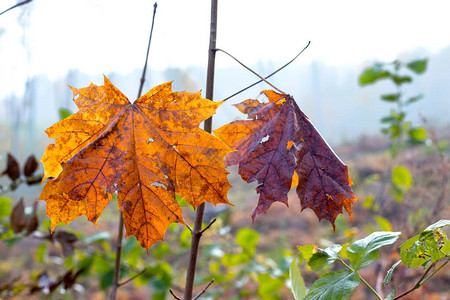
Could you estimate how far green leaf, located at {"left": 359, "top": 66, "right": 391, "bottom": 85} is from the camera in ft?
4.64

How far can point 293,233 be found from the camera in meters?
6.22

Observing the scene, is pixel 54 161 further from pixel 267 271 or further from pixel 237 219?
pixel 237 219

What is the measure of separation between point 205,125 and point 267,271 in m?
0.87

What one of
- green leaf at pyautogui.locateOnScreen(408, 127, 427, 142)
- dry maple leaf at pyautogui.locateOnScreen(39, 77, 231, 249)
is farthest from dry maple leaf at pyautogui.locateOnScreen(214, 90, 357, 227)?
green leaf at pyautogui.locateOnScreen(408, 127, 427, 142)

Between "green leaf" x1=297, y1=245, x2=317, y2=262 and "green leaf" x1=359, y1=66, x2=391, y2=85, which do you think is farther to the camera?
"green leaf" x1=359, y1=66, x2=391, y2=85

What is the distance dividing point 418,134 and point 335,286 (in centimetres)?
148

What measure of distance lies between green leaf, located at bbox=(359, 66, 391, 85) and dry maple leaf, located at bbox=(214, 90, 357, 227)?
1137mm

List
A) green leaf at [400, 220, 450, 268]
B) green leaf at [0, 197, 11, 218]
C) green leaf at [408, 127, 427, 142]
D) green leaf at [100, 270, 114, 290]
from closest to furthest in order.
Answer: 1. green leaf at [400, 220, 450, 268]
2. green leaf at [0, 197, 11, 218]
3. green leaf at [100, 270, 114, 290]
4. green leaf at [408, 127, 427, 142]

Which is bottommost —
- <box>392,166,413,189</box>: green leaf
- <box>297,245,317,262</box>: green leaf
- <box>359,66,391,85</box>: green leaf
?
<box>297,245,317,262</box>: green leaf

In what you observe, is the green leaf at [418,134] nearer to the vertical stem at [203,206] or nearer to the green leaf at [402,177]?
the green leaf at [402,177]

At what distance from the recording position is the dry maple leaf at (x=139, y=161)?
37 cm

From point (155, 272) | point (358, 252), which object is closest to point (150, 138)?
point (358, 252)

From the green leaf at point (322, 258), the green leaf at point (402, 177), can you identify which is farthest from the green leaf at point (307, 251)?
the green leaf at point (402, 177)

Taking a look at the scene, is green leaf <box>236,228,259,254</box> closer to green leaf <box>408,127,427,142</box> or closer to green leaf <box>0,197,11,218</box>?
green leaf <box>0,197,11,218</box>
